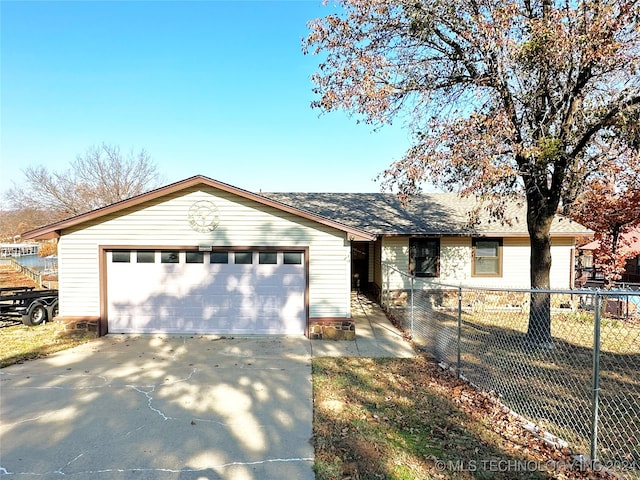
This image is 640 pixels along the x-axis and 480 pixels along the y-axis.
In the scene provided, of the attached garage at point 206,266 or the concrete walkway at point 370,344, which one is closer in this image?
the concrete walkway at point 370,344

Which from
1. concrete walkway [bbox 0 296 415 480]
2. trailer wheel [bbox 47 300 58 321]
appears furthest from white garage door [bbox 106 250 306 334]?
trailer wheel [bbox 47 300 58 321]

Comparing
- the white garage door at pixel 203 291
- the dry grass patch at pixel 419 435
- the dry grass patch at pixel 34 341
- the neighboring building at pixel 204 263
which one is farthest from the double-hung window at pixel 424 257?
the dry grass patch at pixel 34 341

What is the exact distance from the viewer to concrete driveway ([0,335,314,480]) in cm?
374

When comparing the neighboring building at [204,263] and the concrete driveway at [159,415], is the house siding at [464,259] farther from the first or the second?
the concrete driveway at [159,415]

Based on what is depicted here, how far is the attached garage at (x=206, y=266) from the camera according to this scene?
856cm

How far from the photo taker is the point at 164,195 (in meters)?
8.48

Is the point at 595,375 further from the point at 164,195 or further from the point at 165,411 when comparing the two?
the point at 164,195

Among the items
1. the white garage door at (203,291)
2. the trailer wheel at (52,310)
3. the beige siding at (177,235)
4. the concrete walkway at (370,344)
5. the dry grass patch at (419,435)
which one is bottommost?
the concrete walkway at (370,344)

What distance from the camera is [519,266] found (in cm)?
1312

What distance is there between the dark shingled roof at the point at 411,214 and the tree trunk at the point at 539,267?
8.58ft

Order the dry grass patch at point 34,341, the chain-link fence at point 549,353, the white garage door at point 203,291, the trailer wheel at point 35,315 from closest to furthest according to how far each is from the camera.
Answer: the chain-link fence at point 549,353, the dry grass patch at point 34,341, the white garage door at point 203,291, the trailer wheel at point 35,315

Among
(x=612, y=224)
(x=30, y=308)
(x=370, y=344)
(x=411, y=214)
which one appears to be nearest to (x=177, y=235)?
(x=30, y=308)

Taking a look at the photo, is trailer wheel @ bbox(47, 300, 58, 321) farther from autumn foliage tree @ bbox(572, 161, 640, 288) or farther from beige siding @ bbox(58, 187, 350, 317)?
autumn foliage tree @ bbox(572, 161, 640, 288)

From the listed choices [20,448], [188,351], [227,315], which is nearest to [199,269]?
[227,315]
